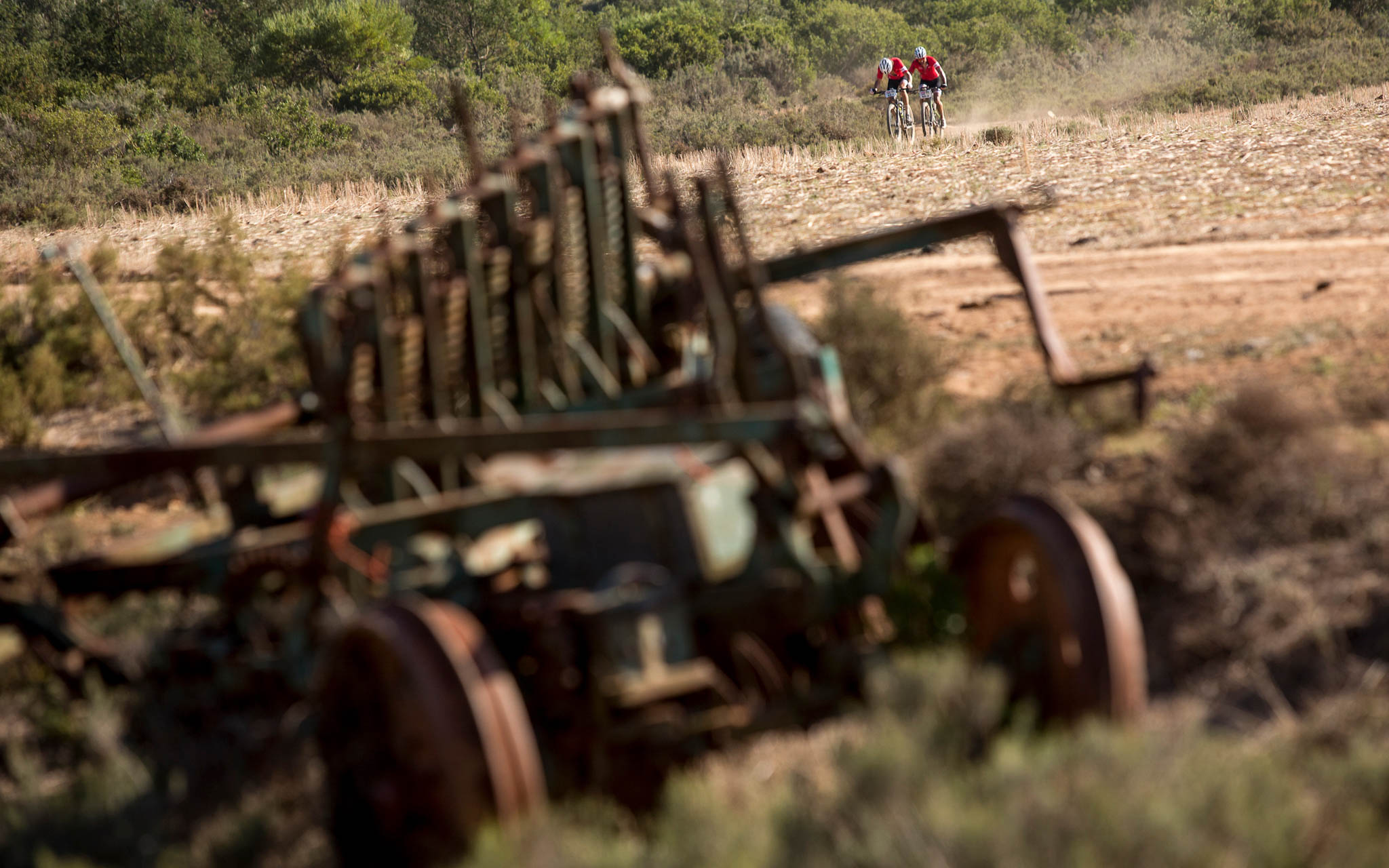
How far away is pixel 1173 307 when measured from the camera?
11.3m

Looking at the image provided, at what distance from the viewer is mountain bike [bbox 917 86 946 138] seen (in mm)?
24328

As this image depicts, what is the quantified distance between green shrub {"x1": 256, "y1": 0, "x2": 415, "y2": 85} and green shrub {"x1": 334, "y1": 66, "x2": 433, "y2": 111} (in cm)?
293

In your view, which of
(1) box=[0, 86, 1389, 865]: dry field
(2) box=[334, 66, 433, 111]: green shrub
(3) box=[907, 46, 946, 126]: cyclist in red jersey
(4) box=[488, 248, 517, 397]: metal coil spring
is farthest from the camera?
(2) box=[334, 66, 433, 111]: green shrub

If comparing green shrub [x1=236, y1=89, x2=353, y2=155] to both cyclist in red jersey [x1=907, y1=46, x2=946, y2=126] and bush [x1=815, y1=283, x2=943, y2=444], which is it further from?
bush [x1=815, y1=283, x2=943, y2=444]

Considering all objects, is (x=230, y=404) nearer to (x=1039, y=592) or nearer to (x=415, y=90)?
(x=1039, y=592)

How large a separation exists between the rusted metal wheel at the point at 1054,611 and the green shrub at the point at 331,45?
40909mm

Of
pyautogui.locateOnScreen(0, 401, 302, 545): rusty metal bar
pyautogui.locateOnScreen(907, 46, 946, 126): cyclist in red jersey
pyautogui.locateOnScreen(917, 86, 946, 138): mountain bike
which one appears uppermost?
pyautogui.locateOnScreen(907, 46, 946, 126): cyclist in red jersey

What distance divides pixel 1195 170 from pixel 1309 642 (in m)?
12.6

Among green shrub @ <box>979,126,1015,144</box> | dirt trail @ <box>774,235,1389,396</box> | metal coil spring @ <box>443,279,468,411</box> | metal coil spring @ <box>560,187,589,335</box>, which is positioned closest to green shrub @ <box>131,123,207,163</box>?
green shrub @ <box>979,126,1015,144</box>

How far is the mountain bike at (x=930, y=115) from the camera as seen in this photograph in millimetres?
24328

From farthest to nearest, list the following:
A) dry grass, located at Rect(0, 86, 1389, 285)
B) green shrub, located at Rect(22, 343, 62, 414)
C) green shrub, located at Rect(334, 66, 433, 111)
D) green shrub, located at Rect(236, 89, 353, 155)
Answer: green shrub, located at Rect(334, 66, 433, 111) < green shrub, located at Rect(236, 89, 353, 155) < dry grass, located at Rect(0, 86, 1389, 285) < green shrub, located at Rect(22, 343, 62, 414)

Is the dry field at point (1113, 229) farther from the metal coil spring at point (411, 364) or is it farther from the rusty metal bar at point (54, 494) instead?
the rusty metal bar at point (54, 494)

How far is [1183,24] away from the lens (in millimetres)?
49312

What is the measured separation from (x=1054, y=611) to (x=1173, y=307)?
7.91 metres
